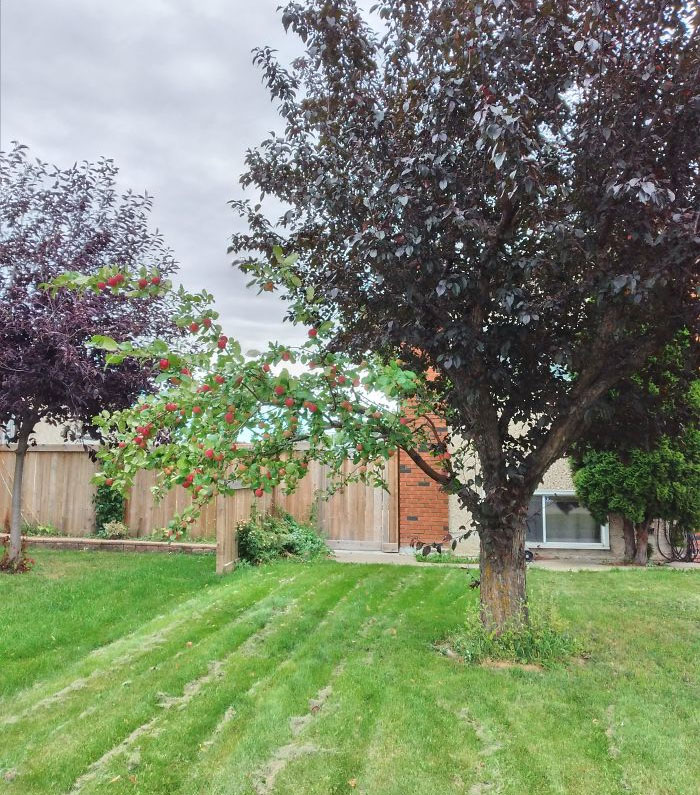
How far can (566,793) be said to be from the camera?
8.58 ft

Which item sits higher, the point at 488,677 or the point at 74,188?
the point at 74,188

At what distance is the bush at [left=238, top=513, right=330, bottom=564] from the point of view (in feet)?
27.0

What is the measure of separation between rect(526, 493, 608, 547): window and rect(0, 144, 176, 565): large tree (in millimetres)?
6170

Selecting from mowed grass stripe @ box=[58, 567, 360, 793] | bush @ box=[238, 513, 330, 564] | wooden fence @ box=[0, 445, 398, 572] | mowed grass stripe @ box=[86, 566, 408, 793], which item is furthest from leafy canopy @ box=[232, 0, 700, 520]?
wooden fence @ box=[0, 445, 398, 572]

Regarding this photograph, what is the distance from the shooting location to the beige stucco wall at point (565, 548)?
881 cm

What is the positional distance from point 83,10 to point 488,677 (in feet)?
18.7

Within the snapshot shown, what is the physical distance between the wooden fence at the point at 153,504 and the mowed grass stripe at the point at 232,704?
3.70m

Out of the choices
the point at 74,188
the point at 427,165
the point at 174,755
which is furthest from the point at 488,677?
the point at 74,188

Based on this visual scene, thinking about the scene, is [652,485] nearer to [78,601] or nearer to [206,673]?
[206,673]

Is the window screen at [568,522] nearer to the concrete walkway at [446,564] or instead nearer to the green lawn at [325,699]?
the concrete walkway at [446,564]

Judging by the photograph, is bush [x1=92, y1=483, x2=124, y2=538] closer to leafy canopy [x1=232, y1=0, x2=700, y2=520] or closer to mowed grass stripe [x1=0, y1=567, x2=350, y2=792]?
mowed grass stripe [x1=0, y1=567, x2=350, y2=792]

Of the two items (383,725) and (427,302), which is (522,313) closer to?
(427,302)

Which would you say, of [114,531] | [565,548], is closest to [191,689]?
[114,531]

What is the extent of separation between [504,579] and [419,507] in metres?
5.14
